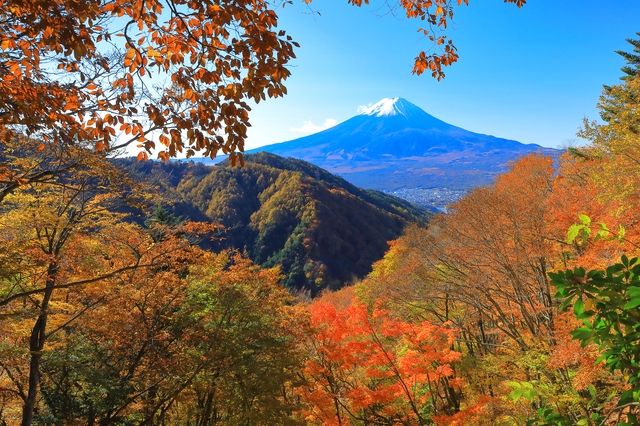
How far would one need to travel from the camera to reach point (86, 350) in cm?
1081

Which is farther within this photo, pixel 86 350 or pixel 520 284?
pixel 520 284

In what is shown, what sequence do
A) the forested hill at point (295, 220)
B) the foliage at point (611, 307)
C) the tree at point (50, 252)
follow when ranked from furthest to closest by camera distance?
1. the forested hill at point (295, 220)
2. the tree at point (50, 252)
3. the foliage at point (611, 307)

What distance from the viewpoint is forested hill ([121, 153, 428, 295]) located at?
93.5 metres

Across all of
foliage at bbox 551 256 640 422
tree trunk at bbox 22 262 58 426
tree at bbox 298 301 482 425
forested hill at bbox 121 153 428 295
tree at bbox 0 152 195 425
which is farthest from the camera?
forested hill at bbox 121 153 428 295

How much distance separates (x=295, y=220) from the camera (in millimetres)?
105875

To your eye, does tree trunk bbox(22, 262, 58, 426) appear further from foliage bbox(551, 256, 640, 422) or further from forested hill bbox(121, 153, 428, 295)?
forested hill bbox(121, 153, 428, 295)

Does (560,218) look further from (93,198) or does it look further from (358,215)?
(358,215)

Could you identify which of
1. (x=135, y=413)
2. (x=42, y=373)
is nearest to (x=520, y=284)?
(x=135, y=413)

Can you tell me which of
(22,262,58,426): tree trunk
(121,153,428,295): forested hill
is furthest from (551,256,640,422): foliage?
(121,153,428,295): forested hill

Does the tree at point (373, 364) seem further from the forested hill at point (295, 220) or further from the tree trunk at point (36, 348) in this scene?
the forested hill at point (295, 220)

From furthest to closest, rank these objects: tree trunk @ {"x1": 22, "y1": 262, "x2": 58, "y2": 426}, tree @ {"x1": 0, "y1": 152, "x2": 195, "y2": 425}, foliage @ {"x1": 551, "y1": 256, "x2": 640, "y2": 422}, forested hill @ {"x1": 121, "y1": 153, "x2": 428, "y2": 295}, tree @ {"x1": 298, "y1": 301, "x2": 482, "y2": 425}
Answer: forested hill @ {"x1": 121, "y1": 153, "x2": 428, "y2": 295} → tree @ {"x1": 298, "y1": 301, "x2": 482, "y2": 425} → tree @ {"x1": 0, "y1": 152, "x2": 195, "y2": 425} → tree trunk @ {"x1": 22, "y1": 262, "x2": 58, "y2": 426} → foliage @ {"x1": 551, "y1": 256, "x2": 640, "y2": 422}

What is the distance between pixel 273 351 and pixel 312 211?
298 feet

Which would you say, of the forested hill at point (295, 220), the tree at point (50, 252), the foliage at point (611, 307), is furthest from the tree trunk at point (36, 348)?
the forested hill at point (295, 220)

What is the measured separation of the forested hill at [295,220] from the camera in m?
93.5
